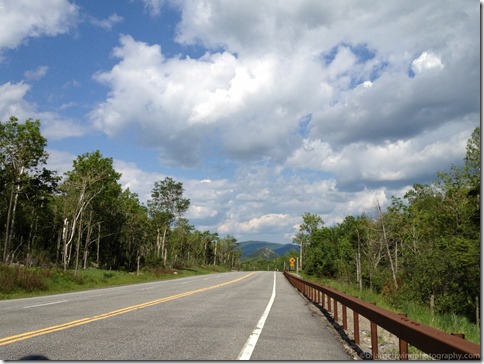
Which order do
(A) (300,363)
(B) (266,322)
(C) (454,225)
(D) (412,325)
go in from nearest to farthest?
1. (D) (412,325)
2. (A) (300,363)
3. (B) (266,322)
4. (C) (454,225)

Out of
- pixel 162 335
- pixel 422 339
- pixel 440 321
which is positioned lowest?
pixel 440 321

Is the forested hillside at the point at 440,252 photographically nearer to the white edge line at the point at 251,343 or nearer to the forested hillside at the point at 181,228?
the forested hillside at the point at 181,228

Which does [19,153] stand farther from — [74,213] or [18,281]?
[18,281]

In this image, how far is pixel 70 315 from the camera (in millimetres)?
12000

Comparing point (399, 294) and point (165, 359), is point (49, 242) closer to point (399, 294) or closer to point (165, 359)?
point (399, 294)

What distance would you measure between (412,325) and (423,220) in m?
60.1

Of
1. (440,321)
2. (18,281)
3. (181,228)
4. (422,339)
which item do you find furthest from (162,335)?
(181,228)

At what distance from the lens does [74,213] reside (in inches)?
1779

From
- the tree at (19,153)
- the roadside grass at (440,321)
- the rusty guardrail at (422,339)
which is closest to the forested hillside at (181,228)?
the tree at (19,153)

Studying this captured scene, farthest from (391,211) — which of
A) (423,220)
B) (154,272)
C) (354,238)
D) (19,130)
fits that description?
(19,130)

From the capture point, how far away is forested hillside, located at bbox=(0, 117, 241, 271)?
43.1 metres

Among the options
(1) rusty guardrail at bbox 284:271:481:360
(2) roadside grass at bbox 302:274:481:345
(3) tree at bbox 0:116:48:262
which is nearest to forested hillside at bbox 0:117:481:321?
(3) tree at bbox 0:116:48:262

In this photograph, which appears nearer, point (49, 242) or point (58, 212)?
point (58, 212)

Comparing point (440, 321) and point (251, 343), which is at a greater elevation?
point (251, 343)
